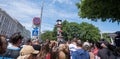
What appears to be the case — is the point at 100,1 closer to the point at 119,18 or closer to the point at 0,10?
the point at 119,18

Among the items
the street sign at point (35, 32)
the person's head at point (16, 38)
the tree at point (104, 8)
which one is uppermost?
the tree at point (104, 8)

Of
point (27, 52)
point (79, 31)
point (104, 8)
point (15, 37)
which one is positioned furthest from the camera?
point (79, 31)

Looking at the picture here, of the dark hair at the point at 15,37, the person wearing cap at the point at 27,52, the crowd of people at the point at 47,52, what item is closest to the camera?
the person wearing cap at the point at 27,52

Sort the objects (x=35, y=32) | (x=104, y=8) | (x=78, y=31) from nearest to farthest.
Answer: (x=35, y=32) < (x=104, y=8) < (x=78, y=31)

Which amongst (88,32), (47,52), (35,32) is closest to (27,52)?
(47,52)

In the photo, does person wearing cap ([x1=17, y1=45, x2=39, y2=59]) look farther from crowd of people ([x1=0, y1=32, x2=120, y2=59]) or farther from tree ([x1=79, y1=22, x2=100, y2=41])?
tree ([x1=79, y1=22, x2=100, y2=41])

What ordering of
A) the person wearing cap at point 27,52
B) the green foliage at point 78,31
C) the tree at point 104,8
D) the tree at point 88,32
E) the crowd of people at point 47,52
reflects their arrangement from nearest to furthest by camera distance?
the person wearing cap at point 27,52 → the crowd of people at point 47,52 → the tree at point 104,8 → the tree at point 88,32 → the green foliage at point 78,31

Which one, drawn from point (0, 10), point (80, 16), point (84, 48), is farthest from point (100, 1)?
point (0, 10)

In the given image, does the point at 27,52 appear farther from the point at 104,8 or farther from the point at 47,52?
the point at 104,8

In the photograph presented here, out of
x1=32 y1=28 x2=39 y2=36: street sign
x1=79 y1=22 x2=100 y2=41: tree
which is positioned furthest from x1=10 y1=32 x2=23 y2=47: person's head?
x1=79 y1=22 x2=100 y2=41: tree

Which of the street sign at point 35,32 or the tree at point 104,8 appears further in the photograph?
the tree at point 104,8

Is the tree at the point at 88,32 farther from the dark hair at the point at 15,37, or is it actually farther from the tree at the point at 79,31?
the dark hair at the point at 15,37

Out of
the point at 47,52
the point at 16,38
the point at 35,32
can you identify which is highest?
the point at 35,32

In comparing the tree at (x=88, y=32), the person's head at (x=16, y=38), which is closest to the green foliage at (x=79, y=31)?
the tree at (x=88, y=32)
